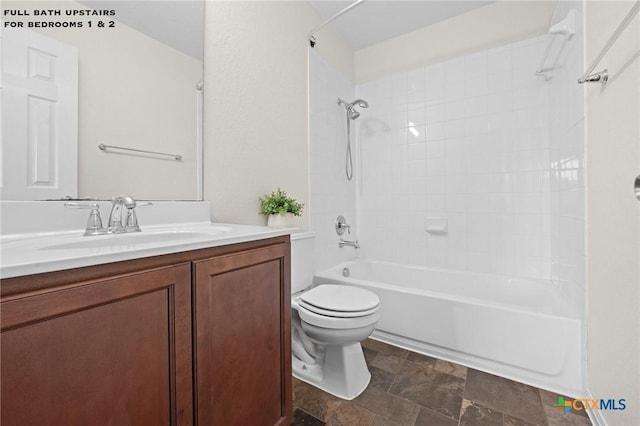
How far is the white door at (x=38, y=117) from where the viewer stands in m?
0.88

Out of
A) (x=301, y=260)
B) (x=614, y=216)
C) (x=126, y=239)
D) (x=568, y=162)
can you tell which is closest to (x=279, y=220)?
(x=301, y=260)

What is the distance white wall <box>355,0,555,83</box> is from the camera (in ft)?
6.77

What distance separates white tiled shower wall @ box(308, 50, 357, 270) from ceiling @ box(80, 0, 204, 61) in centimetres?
93

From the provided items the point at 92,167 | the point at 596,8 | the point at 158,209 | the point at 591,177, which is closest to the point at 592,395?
the point at 591,177

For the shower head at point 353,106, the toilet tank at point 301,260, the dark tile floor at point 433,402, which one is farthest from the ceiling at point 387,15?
the dark tile floor at point 433,402

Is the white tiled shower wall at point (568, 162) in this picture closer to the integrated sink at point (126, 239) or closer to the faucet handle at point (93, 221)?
the integrated sink at point (126, 239)

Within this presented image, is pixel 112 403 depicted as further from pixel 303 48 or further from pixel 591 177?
pixel 303 48

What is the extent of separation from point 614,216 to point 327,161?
1753 mm

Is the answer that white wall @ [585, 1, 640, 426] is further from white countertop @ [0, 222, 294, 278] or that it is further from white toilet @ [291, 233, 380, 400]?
white countertop @ [0, 222, 294, 278]

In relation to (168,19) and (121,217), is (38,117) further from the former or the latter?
(168,19)

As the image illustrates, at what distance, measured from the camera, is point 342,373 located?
1.44 meters

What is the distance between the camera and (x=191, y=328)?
2.45ft

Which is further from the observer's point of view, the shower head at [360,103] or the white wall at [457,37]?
the shower head at [360,103]

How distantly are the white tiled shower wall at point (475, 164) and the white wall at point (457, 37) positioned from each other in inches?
3.2
